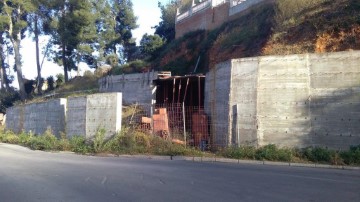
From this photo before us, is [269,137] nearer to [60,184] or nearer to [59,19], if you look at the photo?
[60,184]

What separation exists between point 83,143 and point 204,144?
6410 mm

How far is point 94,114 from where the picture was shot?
72.4ft

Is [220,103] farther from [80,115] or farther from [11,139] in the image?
[11,139]

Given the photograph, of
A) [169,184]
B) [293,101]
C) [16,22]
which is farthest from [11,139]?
[169,184]

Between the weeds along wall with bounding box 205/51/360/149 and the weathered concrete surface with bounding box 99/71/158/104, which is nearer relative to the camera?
the weeds along wall with bounding box 205/51/360/149

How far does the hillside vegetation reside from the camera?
21469 millimetres

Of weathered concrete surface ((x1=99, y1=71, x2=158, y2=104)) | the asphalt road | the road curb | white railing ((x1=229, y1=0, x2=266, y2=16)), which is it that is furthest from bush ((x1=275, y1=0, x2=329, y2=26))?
the asphalt road

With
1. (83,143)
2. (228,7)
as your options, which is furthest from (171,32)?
(83,143)

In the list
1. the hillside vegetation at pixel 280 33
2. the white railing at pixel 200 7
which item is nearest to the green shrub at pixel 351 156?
the hillside vegetation at pixel 280 33

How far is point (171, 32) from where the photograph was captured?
53.3 metres

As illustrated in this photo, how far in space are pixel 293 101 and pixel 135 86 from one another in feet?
40.4

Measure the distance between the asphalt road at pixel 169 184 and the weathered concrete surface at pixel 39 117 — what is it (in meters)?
11.9

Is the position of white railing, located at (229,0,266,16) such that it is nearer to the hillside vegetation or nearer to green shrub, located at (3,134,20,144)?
the hillside vegetation

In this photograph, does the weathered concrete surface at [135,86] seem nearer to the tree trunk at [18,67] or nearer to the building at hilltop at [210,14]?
the building at hilltop at [210,14]
